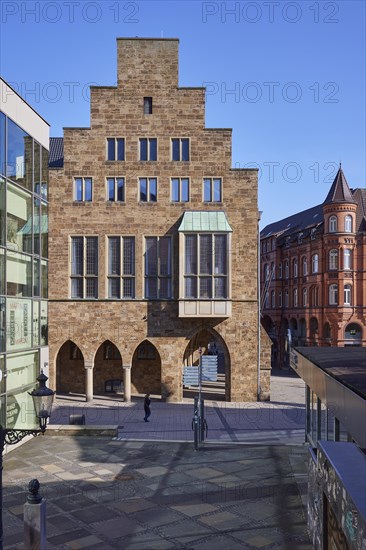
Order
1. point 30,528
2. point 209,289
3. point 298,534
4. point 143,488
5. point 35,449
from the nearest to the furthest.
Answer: point 30,528
point 298,534
point 143,488
point 35,449
point 209,289

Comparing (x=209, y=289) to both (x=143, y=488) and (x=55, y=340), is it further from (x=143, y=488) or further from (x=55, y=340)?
(x=143, y=488)

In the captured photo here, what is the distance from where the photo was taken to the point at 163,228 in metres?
31.2

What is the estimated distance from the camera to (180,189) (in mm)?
31266

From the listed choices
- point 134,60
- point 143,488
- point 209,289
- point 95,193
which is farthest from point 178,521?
point 134,60

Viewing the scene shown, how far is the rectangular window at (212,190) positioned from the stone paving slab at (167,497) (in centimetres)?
1526

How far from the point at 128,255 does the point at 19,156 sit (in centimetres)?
1156

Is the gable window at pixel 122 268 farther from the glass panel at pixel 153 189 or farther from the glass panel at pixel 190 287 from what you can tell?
the glass panel at pixel 190 287

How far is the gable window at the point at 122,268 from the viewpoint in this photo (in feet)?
102

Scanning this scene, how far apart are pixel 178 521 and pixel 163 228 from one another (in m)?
20.5

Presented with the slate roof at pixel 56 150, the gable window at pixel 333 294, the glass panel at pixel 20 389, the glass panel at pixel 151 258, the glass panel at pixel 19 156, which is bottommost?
the glass panel at pixel 20 389

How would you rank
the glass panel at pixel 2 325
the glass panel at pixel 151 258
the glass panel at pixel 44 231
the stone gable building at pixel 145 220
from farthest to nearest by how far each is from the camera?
the glass panel at pixel 151 258 < the stone gable building at pixel 145 220 < the glass panel at pixel 44 231 < the glass panel at pixel 2 325

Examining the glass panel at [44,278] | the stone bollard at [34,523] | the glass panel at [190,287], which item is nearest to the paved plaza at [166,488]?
the stone bollard at [34,523]

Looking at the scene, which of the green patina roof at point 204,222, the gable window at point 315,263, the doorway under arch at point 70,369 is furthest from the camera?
the gable window at point 315,263

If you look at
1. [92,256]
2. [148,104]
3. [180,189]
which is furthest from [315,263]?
[92,256]
